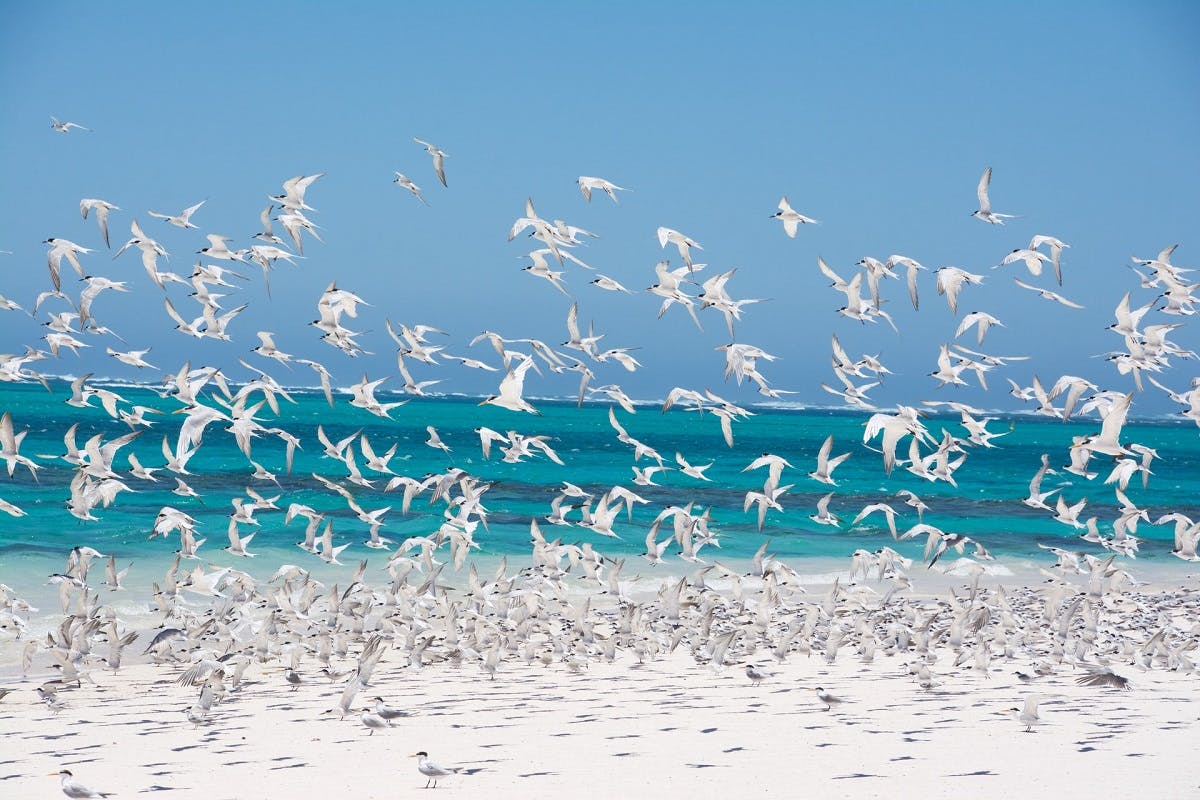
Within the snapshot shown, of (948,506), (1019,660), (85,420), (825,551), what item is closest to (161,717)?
(1019,660)

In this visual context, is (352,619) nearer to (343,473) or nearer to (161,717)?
(161,717)

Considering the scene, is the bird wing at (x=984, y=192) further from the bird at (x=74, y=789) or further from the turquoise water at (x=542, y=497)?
the bird at (x=74, y=789)

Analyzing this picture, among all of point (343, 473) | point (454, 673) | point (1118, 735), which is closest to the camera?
point (1118, 735)

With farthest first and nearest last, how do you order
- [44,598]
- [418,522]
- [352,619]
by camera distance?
[418,522] → [44,598] → [352,619]

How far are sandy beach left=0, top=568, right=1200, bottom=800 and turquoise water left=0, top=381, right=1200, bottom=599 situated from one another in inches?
137

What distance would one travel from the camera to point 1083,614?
1672 centimetres

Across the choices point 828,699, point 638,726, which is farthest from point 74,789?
point 828,699

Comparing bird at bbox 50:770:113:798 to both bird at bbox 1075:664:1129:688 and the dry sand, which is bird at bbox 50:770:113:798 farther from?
bird at bbox 1075:664:1129:688

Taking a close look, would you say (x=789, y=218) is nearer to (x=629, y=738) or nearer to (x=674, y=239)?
(x=674, y=239)

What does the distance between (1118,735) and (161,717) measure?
32.6 ft

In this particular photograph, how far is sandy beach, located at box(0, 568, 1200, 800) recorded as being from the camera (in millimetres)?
10211

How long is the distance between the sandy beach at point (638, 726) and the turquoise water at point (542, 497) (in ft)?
11.4

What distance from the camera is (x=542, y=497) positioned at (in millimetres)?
46344

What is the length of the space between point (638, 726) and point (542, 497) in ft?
112
